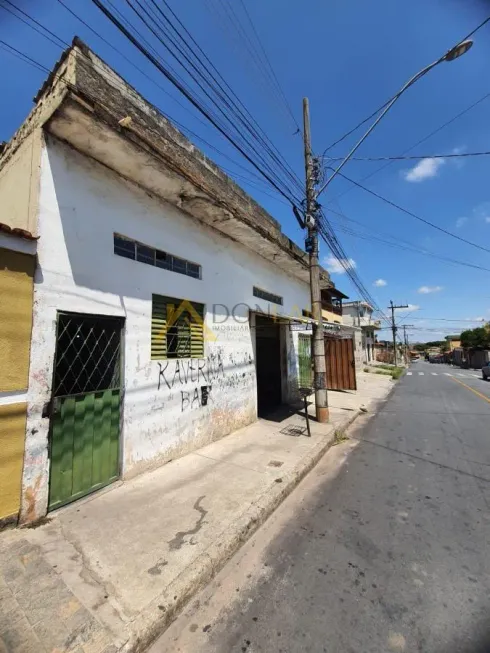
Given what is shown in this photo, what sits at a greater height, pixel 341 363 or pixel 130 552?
pixel 341 363

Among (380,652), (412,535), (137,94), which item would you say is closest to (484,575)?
(412,535)

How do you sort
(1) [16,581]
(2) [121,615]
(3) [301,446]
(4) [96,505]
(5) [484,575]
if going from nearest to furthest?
(2) [121,615], (1) [16,581], (5) [484,575], (4) [96,505], (3) [301,446]

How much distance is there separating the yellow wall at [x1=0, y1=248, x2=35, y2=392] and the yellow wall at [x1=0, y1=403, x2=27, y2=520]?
0.86ft

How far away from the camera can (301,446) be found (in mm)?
5910

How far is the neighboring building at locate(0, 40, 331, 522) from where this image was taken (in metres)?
3.40

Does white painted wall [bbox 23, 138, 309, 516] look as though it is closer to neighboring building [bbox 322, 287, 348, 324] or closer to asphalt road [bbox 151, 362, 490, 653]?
asphalt road [bbox 151, 362, 490, 653]

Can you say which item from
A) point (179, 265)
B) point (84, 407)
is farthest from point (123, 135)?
point (84, 407)

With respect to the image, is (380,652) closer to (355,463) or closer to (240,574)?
(240,574)

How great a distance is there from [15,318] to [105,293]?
1.20 metres

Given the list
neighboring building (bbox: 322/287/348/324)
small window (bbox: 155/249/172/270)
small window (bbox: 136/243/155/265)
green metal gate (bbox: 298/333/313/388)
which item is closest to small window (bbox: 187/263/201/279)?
small window (bbox: 155/249/172/270)

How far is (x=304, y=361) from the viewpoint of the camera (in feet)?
37.6

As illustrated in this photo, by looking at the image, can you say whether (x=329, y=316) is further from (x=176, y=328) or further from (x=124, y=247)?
(x=124, y=247)

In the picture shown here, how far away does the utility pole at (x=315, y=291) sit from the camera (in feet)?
25.2

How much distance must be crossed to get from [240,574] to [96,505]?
6.51 feet
